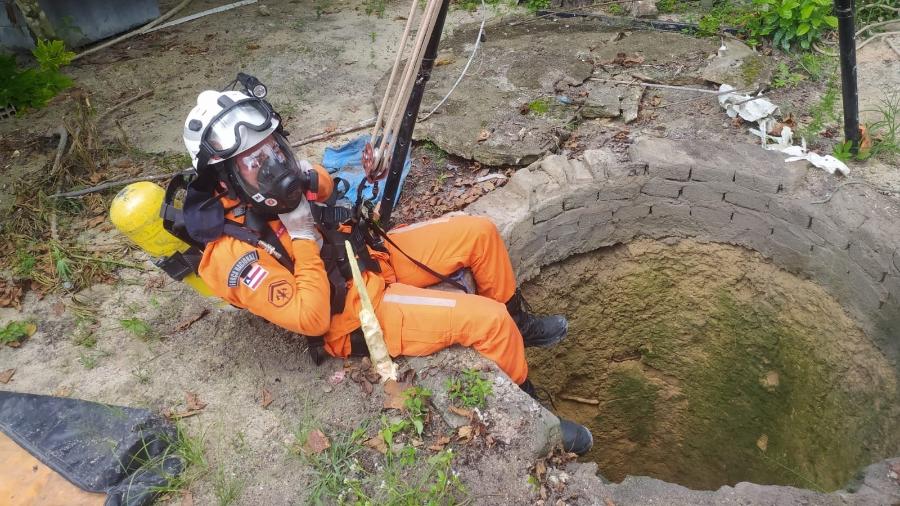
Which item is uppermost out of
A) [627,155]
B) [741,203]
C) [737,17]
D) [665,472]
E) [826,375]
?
[737,17]

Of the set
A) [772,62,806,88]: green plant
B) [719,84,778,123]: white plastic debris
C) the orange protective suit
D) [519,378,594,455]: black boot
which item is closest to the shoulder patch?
the orange protective suit

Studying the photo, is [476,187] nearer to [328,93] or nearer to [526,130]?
[526,130]

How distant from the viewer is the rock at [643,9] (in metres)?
6.09

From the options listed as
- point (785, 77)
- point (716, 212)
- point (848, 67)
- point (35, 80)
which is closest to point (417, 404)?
point (716, 212)

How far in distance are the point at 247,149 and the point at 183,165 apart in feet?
8.25

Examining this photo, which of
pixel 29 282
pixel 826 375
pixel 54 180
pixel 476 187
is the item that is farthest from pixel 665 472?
pixel 54 180

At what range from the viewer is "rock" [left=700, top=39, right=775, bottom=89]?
4875mm

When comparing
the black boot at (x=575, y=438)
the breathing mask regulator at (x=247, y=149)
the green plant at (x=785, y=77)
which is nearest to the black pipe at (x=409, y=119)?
the breathing mask regulator at (x=247, y=149)

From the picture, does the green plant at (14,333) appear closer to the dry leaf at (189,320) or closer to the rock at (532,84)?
the dry leaf at (189,320)

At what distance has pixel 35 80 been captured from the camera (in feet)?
18.7

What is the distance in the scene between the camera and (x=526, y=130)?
15.5 ft

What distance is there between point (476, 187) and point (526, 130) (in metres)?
0.66

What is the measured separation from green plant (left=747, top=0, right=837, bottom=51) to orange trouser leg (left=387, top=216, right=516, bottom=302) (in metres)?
3.41

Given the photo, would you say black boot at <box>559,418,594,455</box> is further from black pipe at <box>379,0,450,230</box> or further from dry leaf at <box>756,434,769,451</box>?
dry leaf at <box>756,434,769,451</box>
